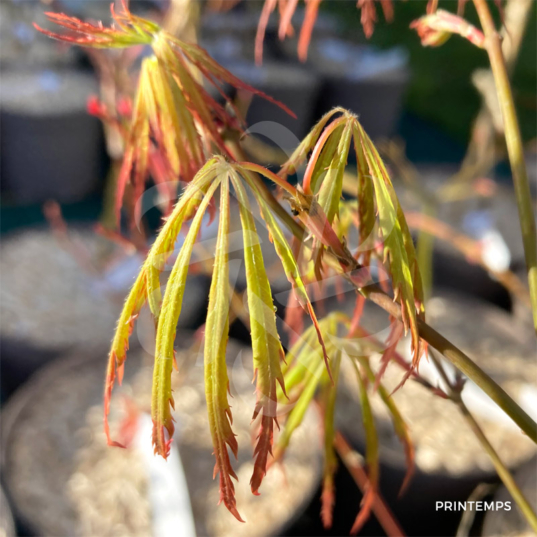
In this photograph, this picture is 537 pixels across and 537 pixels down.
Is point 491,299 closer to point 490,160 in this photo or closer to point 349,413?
point 490,160

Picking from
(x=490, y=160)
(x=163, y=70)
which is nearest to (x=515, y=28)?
(x=490, y=160)

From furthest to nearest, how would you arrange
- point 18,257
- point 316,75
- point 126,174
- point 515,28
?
point 316,75
point 18,257
point 515,28
point 126,174

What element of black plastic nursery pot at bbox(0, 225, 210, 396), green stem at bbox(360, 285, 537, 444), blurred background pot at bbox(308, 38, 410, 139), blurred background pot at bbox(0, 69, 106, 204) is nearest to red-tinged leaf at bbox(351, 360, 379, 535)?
green stem at bbox(360, 285, 537, 444)

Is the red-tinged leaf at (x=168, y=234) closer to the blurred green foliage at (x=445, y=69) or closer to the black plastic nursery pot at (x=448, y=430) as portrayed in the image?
the black plastic nursery pot at (x=448, y=430)

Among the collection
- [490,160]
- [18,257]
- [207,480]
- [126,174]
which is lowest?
[207,480]

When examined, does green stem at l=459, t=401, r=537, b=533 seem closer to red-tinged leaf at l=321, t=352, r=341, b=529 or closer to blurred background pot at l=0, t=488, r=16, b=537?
red-tinged leaf at l=321, t=352, r=341, b=529

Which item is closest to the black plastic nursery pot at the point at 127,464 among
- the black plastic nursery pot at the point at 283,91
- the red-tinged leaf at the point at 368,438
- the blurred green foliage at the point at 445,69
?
the red-tinged leaf at the point at 368,438

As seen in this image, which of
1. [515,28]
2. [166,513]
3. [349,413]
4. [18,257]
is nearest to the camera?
[166,513]

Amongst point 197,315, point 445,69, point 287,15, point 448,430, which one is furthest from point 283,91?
point 287,15
